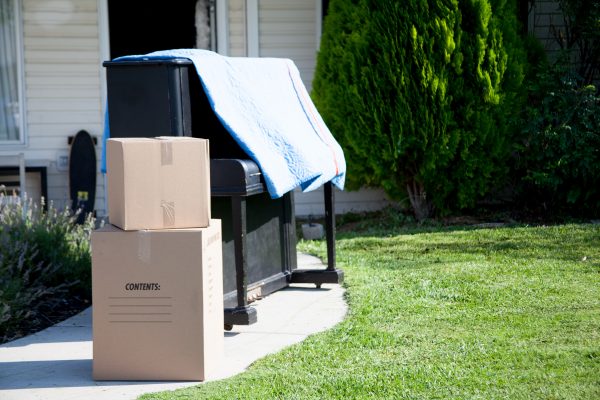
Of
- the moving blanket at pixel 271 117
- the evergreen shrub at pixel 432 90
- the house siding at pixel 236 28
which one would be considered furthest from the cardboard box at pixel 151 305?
the house siding at pixel 236 28

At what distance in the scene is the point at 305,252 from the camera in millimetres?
8477

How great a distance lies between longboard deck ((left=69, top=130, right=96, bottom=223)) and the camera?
35.1 feet

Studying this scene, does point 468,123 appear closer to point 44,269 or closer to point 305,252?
point 305,252

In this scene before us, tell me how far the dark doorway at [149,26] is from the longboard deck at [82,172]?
4.53ft

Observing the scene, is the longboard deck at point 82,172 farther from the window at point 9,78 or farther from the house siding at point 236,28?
the house siding at point 236,28

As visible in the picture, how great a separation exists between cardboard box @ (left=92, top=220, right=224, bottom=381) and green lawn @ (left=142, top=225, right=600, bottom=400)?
25 centimetres

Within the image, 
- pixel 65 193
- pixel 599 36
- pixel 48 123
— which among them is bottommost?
pixel 65 193

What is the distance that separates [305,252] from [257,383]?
398 centimetres

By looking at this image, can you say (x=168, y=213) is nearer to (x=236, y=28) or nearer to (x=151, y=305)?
(x=151, y=305)

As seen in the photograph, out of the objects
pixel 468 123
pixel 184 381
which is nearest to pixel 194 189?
pixel 184 381

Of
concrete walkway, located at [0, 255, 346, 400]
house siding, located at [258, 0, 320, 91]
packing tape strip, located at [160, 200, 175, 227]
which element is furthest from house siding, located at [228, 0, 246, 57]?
packing tape strip, located at [160, 200, 175, 227]

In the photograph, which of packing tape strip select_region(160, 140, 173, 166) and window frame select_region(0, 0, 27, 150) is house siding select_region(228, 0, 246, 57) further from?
packing tape strip select_region(160, 140, 173, 166)

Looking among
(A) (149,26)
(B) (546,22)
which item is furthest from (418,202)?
(A) (149,26)

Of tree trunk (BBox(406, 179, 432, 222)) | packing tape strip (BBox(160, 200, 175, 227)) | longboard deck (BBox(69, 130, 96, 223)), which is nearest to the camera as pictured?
packing tape strip (BBox(160, 200, 175, 227))
